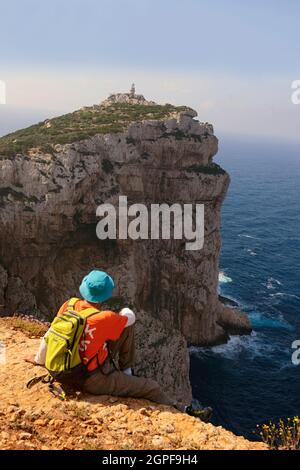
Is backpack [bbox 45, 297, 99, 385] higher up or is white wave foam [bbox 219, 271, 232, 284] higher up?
backpack [bbox 45, 297, 99, 385]

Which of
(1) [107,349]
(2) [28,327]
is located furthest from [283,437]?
(2) [28,327]

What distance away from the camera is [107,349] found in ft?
33.2

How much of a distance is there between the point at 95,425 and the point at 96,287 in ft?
10.3

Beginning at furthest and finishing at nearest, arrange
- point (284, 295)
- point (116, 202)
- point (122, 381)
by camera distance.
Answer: point (284, 295), point (116, 202), point (122, 381)

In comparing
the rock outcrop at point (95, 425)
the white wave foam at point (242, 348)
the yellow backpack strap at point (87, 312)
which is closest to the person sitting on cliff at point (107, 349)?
the yellow backpack strap at point (87, 312)

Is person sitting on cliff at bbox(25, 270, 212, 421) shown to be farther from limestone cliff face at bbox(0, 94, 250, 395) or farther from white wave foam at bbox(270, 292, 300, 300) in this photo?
white wave foam at bbox(270, 292, 300, 300)

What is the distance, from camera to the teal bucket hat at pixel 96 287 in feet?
32.4

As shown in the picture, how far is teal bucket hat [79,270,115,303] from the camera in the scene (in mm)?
9891

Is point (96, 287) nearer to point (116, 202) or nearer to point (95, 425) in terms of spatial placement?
point (95, 425)

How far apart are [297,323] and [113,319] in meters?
60.0

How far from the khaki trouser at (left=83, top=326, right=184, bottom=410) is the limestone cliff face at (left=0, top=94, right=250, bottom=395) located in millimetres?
24777

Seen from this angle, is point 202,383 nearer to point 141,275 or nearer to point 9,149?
point 141,275

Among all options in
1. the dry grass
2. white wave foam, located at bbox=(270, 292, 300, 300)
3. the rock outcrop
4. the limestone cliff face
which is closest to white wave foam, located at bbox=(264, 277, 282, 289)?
white wave foam, located at bbox=(270, 292, 300, 300)
